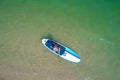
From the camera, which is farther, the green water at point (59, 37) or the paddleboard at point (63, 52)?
the paddleboard at point (63, 52)

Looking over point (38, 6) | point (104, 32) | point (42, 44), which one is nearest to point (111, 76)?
point (104, 32)

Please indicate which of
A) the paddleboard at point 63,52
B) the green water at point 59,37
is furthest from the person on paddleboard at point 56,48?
the green water at point 59,37

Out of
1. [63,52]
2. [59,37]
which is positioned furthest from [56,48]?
[59,37]

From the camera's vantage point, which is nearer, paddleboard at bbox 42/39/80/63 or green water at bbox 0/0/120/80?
green water at bbox 0/0/120/80

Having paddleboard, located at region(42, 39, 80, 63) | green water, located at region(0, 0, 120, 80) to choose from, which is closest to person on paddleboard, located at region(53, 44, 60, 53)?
paddleboard, located at region(42, 39, 80, 63)

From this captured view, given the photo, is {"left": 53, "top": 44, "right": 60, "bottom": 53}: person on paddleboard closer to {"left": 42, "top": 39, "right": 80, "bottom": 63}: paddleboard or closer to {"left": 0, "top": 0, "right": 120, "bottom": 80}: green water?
{"left": 42, "top": 39, "right": 80, "bottom": 63}: paddleboard

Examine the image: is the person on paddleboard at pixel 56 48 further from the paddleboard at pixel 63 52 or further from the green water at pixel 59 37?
the green water at pixel 59 37

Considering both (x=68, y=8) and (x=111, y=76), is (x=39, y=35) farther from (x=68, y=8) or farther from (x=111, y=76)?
(x=111, y=76)
